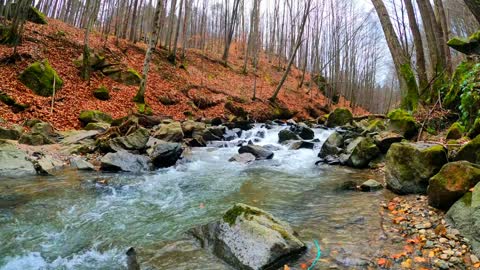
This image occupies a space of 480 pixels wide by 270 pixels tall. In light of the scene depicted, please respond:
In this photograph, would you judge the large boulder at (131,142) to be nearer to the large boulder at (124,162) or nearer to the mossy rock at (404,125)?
the large boulder at (124,162)

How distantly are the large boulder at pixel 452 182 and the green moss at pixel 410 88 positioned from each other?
6.64 meters

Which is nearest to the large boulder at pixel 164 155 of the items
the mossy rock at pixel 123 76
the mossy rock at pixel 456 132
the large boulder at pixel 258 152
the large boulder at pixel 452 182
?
the large boulder at pixel 258 152

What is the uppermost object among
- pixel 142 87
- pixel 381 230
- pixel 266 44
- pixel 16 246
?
pixel 266 44

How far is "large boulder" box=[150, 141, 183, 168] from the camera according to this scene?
314 inches

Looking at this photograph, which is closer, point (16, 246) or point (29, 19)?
point (16, 246)

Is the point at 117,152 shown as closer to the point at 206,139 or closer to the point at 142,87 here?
Result: the point at 206,139

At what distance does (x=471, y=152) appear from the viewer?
4.61 meters

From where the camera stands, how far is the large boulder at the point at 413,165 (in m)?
4.96

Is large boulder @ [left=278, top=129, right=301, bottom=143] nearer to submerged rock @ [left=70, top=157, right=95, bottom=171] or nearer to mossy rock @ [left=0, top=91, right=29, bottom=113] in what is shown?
submerged rock @ [left=70, top=157, right=95, bottom=171]

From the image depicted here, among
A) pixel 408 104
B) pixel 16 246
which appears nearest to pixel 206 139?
pixel 408 104

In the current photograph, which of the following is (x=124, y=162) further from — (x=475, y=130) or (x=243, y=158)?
(x=475, y=130)

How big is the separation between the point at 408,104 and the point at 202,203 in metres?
8.17

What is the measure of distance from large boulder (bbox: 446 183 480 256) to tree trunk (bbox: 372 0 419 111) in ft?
23.3

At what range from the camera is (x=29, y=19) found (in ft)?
53.9
